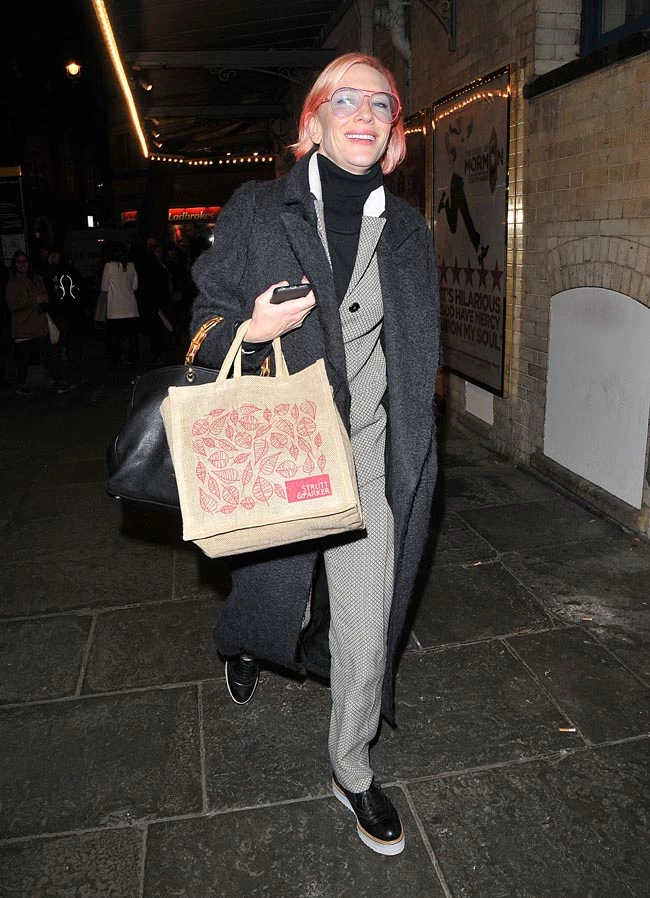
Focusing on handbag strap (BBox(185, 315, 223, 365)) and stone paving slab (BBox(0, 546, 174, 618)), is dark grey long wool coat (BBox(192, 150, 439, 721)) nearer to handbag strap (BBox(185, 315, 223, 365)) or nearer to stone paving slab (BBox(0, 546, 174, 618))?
handbag strap (BBox(185, 315, 223, 365))

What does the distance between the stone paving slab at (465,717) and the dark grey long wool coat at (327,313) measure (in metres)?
0.75

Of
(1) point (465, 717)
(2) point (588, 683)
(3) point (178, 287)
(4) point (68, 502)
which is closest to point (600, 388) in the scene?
(2) point (588, 683)

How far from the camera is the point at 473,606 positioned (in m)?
4.07

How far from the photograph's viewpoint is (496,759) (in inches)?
113

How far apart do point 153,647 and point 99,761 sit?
33.4 inches

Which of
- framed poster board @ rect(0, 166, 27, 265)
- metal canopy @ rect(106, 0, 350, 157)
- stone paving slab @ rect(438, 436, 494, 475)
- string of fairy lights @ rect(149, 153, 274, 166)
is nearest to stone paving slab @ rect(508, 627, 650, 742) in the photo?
stone paving slab @ rect(438, 436, 494, 475)

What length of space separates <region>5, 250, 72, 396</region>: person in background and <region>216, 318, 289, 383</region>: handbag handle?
8768 millimetres

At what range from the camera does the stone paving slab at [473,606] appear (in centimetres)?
381

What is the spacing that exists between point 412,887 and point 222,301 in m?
1.82

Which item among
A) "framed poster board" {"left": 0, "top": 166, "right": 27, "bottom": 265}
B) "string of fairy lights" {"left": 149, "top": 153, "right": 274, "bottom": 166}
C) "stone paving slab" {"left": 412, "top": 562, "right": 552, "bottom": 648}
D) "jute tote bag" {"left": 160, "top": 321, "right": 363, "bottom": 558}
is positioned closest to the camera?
"jute tote bag" {"left": 160, "top": 321, "right": 363, "bottom": 558}

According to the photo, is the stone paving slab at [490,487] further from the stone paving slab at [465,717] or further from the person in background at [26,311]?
the person in background at [26,311]

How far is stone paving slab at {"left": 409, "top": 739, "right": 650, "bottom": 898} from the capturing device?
2.34 meters

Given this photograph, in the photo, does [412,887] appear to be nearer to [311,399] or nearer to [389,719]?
[389,719]

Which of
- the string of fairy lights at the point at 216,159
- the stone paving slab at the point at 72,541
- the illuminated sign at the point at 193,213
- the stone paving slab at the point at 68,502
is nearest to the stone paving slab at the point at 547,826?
the stone paving slab at the point at 72,541
